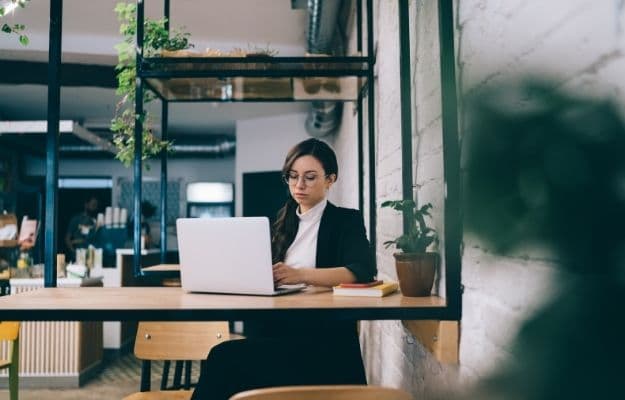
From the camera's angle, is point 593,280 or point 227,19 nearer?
point 593,280

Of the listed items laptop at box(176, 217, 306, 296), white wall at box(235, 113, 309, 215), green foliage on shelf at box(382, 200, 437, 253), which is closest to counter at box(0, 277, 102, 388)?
laptop at box(176, 217, 306, 296)

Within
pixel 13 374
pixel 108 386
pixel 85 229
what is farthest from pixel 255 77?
pixel 85 229

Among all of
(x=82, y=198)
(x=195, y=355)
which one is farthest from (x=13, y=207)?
(x=195, y=355)

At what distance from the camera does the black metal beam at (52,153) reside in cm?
219

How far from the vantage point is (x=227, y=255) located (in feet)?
5.49

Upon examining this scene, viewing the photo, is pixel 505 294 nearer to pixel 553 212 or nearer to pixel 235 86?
pixel 553 212

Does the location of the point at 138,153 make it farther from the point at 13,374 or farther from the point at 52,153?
the point at 13,374

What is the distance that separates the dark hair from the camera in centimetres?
221

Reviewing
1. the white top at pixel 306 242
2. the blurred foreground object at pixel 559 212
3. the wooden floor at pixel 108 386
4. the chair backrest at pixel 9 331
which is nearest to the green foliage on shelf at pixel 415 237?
the white top at pixel 306 242

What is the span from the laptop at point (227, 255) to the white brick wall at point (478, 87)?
0.55 metres

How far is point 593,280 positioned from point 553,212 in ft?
0.15

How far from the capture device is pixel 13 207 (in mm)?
9961

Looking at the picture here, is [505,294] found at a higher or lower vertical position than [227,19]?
lower

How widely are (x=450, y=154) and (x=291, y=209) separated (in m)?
1.00
